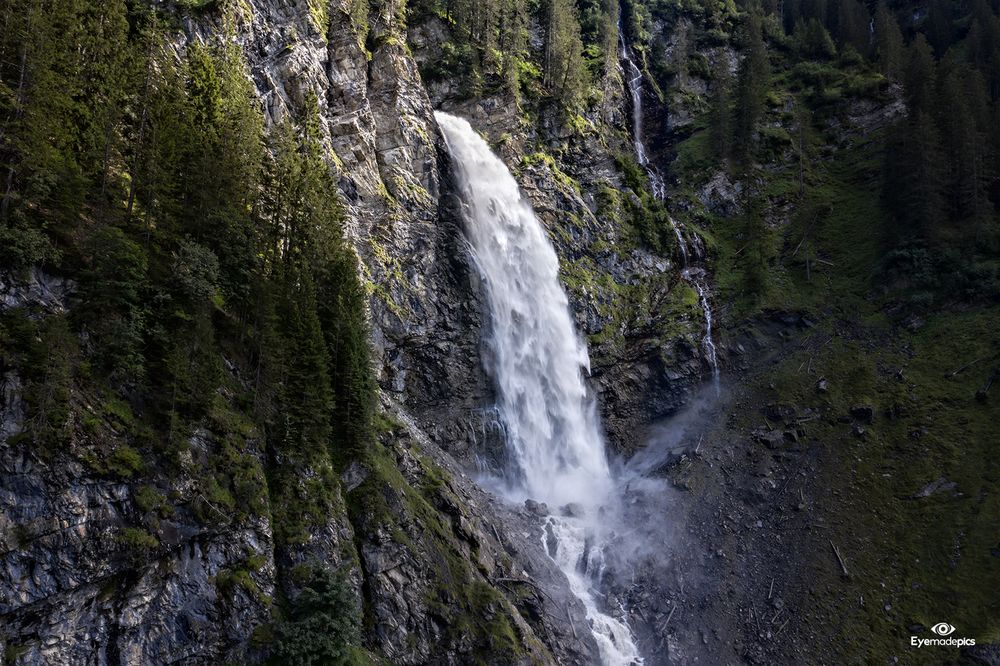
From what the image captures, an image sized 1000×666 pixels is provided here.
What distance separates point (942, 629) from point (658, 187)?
46.6 meters

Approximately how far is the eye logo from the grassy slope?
247 mm

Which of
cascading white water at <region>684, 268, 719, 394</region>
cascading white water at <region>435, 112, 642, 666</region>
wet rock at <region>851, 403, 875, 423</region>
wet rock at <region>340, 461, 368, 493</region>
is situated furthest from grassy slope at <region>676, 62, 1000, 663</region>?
wet rock at <region>340, 461, 368, 493</region>

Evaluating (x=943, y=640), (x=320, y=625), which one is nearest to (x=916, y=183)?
(x=943, y=640)

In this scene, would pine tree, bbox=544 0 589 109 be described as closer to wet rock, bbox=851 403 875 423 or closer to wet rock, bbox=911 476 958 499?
wet rock, bbox=851 403 875 423

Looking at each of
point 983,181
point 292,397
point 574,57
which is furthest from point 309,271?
point 983,181

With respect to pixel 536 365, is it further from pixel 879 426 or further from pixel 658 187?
pixel 658 187

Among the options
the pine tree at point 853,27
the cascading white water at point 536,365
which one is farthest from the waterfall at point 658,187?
the pine tree at point 853,27

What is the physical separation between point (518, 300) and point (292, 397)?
71.1ft

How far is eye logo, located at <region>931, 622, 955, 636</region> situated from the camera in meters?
28.1

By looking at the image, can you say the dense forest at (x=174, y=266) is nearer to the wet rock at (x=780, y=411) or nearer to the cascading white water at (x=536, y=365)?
the cascading white water at (x=536, y=365)

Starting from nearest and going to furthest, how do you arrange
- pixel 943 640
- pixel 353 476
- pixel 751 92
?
pixel 353 476
pixel 943 640
pixel 751 92

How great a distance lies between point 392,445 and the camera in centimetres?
2970

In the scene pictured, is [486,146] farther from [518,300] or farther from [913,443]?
[913,443]

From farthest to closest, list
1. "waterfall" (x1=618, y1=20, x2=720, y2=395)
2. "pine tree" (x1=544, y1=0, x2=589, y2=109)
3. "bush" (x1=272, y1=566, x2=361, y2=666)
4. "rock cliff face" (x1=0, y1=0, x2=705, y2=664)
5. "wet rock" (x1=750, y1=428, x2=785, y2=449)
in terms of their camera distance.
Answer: "pine tree" (x1=544, y1=0, x2=589, y2=109) < "waterfall" (x1=618, y1=20, x2=720, y2=395) < "wet rock" (x1=750, y1=428, x2=785, y2=449) < "bush" (x1=272, y1=566, x2=361, y2=666) < "rock cliff face" (x1=0, y1=0, x2=705, y2=664)
